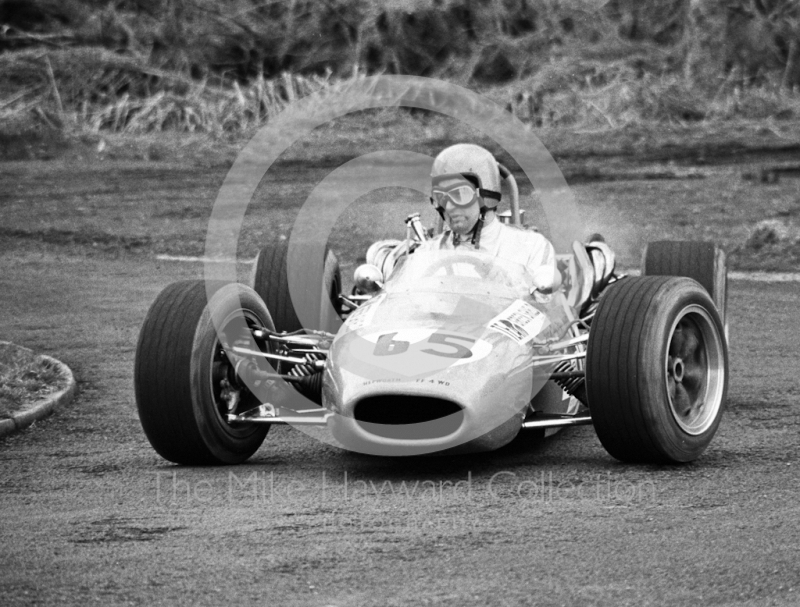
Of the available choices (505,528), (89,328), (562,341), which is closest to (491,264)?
(562,341)

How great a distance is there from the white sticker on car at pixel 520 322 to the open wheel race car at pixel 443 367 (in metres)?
0.01

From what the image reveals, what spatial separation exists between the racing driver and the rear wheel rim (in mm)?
936

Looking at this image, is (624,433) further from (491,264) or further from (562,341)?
(491,264)

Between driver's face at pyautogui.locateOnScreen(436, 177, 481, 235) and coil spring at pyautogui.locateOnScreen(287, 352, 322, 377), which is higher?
driver's face at pyautogui.locateOnScreen(436, 177, 481, 235)

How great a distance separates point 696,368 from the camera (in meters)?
7.77

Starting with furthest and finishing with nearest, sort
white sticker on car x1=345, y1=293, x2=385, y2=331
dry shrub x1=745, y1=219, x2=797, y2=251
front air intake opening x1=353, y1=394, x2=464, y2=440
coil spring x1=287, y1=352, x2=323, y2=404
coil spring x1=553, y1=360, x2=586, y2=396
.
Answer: dry shrub x1=745, y1=219, x2=797, y2=251
coil spring x1=287, y1=352, x2=323, y2=404
coil spring x1=553, y1=360, x2=586, y2=396
white sticker on car x1=345, y1=293, x2=385, y2=331
front air intake opening x1=353, y1=394, x2=464, y2=440

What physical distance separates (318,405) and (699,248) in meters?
3.20

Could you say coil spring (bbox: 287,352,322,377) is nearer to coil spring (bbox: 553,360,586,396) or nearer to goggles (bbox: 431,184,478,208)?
goggles (bbox: 431,184,478,208)

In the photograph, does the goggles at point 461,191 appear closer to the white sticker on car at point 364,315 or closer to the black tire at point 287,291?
the white sticker on car at point 364,315

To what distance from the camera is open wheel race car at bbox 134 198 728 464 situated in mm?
6957

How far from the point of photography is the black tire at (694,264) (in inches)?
381

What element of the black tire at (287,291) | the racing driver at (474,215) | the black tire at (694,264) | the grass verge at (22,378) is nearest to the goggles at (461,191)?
the racing driver at (474,215)

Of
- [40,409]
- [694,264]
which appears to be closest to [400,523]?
[40,409]

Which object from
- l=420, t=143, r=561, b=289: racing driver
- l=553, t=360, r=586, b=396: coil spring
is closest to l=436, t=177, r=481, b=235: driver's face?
l=420, t=143, r=561, b=289: racing driver
